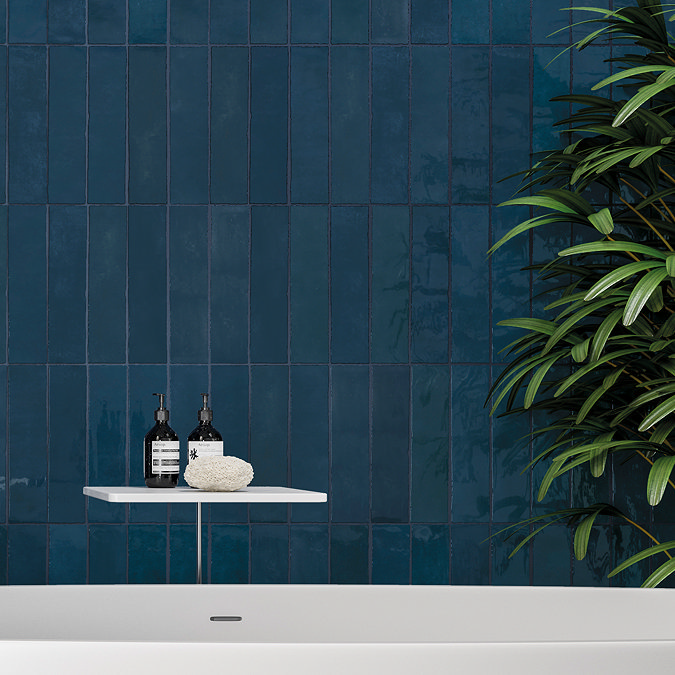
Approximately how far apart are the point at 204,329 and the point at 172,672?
1482 millimetres

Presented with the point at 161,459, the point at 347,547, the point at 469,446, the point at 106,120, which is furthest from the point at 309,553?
the point at 106,120

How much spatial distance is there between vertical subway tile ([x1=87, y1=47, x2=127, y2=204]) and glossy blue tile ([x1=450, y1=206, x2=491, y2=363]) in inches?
43.2

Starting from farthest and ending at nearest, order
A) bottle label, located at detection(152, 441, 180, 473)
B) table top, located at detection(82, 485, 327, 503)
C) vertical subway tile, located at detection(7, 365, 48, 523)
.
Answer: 1. vertical subway tile, located at detection(7, 365, 48, 523)
2. bottle label, located at detection(152, 441, 180, 473)
3. table top, located at detection(82, 485, 327, 503)

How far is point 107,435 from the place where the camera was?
259cm

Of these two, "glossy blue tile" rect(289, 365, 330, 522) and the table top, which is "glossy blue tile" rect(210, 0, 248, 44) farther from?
the table top

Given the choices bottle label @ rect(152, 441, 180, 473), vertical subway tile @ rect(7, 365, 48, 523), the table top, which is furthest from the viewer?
vertical subway tile @ rect(7, 365, 48, 523)

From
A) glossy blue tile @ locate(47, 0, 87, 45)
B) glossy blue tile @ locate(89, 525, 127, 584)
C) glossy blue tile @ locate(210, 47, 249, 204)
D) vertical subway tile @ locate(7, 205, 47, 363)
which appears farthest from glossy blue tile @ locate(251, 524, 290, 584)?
glossy blue tile @ locate(47, 0, 87, 45)

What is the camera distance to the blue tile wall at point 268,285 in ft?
8.52

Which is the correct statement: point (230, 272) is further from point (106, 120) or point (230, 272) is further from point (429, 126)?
point (429, 126)

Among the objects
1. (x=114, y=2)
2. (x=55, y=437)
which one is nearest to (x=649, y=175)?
(x=114, y=2)

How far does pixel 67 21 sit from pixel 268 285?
1071mm

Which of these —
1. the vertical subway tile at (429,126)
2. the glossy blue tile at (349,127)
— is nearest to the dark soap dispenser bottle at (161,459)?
the glossy blue tile at (349,127)

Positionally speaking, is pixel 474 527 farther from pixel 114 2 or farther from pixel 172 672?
pixel 114 2

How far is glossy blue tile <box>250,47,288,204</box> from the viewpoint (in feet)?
8.63
